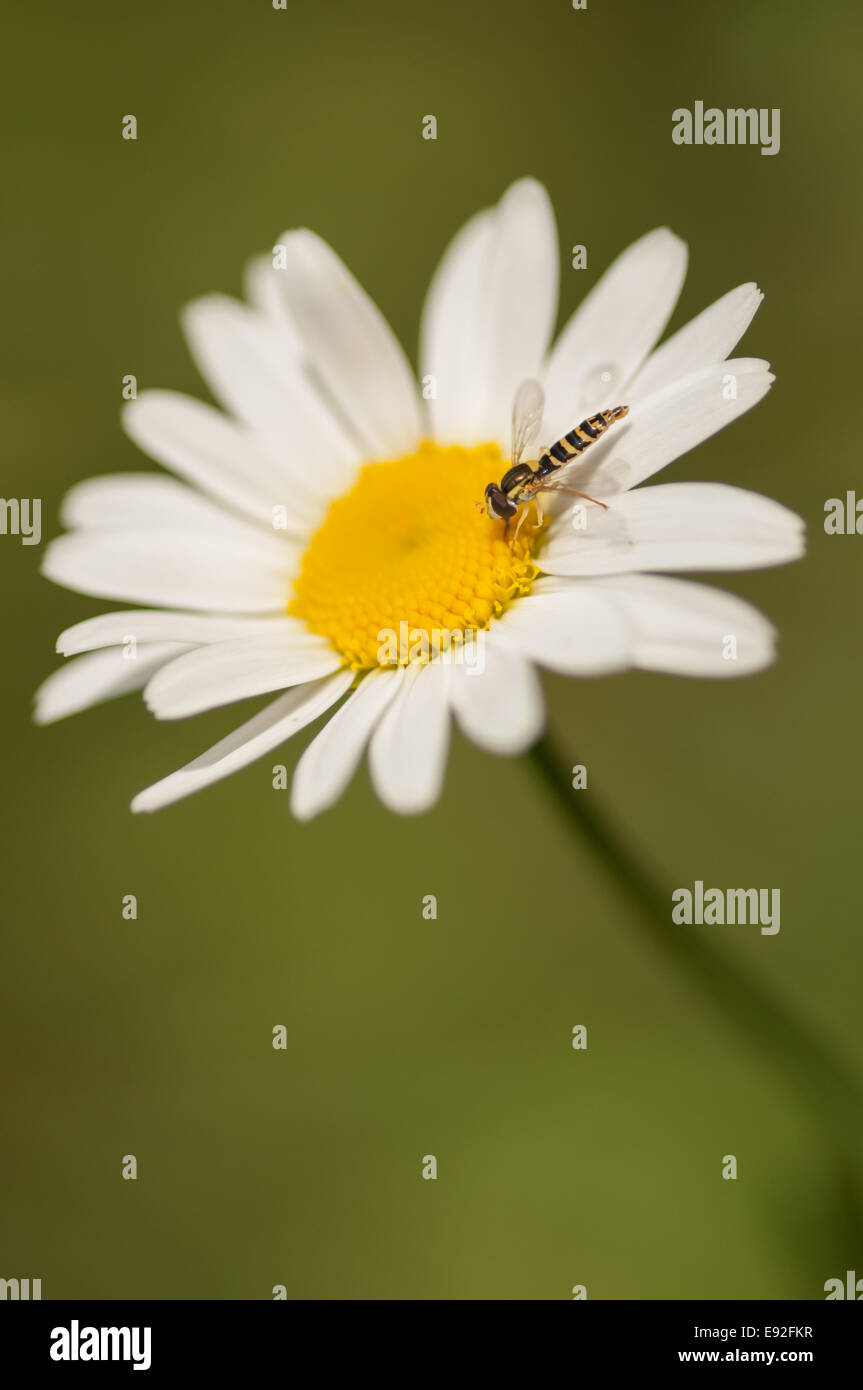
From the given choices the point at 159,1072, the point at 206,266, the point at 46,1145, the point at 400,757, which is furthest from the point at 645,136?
the point at 46,1145

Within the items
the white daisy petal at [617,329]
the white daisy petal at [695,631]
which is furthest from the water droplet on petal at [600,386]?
the white daisy petal at [695,631]

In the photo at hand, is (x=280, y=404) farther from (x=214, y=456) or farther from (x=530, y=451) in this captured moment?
(x=530, y=451)

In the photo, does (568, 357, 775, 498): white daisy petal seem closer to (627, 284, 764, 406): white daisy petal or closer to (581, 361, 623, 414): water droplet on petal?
(627, 284, 764, 406): white daisy petal

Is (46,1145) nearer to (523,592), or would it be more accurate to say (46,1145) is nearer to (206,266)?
(523,592)

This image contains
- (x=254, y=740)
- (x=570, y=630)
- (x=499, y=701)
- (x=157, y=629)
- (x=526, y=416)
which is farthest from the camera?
(x=526, y=416)

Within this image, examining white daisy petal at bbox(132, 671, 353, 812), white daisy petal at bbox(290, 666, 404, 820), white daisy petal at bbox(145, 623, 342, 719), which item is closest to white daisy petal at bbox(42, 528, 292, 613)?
white daisy petal at bbox(145, 623, 342, 719)

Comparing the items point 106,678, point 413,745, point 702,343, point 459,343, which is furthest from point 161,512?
point 702,343

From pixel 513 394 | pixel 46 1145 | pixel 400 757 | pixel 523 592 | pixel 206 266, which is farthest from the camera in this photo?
pixel 206 266
